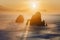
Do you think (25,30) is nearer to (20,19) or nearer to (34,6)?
(20,19)

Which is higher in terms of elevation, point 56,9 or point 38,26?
point 56,9

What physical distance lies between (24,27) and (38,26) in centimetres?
12

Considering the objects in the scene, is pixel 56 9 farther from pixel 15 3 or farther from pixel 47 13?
pixel 15 3

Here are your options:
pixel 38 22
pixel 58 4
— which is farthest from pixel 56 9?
pixel 38 22

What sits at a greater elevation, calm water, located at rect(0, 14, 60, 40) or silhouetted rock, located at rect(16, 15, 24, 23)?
silhouetted rock, located at rect(16, 15, 24, 23)

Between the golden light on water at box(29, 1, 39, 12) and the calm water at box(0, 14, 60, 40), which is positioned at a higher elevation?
the golden light on water at box(29, 1, 39, 12)

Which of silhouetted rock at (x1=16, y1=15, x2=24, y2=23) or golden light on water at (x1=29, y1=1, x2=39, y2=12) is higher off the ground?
golden light on water at (x1=29, y1=1, x2=39, y2=12)

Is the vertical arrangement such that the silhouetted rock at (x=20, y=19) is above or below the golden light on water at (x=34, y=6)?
below

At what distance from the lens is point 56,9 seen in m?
1.14

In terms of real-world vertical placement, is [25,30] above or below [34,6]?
below

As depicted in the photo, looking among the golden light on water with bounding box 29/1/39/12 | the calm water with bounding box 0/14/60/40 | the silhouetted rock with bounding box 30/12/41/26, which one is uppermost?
the golden light on water with bounding box 29/1/39/12

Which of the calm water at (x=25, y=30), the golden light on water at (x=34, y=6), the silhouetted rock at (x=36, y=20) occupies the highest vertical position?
the golden light on water at (x=34, y=6)

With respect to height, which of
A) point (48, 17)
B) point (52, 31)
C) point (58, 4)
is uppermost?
point (58, 4)

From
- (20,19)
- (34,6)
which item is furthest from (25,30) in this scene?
(34,6)
